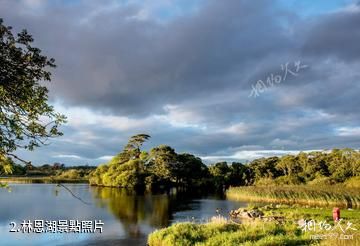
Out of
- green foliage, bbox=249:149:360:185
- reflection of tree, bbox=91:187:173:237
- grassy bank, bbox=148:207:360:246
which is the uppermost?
green foliage, bbox=249:149:360:185

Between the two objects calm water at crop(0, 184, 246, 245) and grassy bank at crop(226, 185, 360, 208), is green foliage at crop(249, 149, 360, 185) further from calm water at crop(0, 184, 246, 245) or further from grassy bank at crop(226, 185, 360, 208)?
calm water at crop(0, 184, 246, 245)

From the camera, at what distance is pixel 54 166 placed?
7.21 m

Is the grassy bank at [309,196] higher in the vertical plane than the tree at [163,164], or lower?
lower

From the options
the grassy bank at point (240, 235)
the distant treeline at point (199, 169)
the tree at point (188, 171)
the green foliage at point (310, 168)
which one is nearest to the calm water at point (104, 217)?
the grassy bank at point (240, 235)

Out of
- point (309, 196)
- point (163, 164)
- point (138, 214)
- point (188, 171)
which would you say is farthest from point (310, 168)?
point (138, 214)

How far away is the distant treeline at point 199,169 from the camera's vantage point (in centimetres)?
8162

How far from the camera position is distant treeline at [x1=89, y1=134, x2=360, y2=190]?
8162 centimetres

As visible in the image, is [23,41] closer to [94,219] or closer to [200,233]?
[200,233]

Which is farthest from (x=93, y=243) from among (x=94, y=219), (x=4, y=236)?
(x=94, y=219)

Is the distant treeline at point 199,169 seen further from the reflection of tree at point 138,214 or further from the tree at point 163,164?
the reflection of tree at point 138,214

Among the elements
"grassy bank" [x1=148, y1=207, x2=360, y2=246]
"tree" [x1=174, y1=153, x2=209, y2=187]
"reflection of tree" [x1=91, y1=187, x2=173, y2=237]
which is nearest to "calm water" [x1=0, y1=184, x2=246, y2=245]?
"reflection of tree" [x1=91, y1=187, x2=173, y2=237]

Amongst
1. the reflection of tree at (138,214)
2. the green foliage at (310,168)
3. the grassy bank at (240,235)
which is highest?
the green foliage at (310,168)

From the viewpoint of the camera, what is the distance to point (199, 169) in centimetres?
10612

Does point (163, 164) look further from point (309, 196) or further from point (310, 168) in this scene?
point (309, 196)
